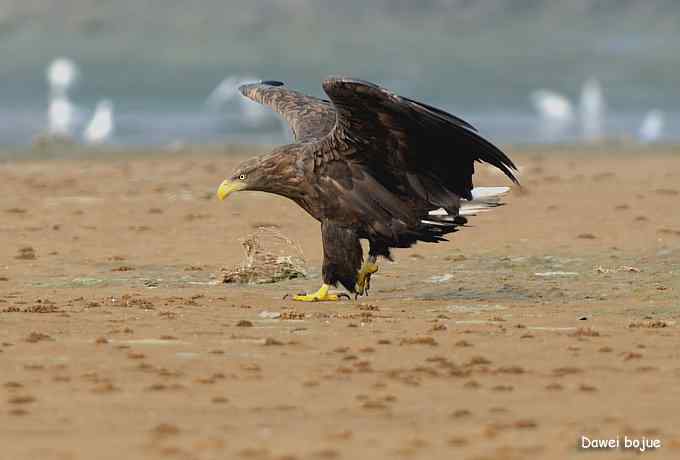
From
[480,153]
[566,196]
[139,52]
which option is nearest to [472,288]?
[480,153]

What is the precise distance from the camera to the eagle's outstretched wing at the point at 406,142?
476 inches

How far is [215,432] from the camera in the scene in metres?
7.75

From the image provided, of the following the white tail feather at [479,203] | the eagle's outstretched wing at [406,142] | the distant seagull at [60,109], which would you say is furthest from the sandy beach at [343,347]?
the distant seagull at [60,109]

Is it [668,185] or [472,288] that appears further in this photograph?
[668,185]

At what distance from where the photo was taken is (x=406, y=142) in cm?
1262

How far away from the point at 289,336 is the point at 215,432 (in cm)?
291

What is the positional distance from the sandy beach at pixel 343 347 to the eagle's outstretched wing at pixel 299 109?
117 cm

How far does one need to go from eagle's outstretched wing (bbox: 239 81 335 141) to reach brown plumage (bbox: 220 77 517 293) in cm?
70

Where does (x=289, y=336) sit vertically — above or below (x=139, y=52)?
below

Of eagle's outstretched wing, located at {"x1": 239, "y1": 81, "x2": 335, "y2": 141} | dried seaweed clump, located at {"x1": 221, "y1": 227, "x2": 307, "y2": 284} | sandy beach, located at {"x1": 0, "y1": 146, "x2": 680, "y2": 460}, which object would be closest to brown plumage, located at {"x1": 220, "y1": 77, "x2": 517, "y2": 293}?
sandy beach, located at {"x1": 0, "y1": 146, "x2": 680, "y2": 460}

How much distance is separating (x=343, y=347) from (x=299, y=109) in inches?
190

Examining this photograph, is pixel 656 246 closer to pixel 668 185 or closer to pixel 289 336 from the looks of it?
pixel 289 336

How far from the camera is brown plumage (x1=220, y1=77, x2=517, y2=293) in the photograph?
12.7 meters

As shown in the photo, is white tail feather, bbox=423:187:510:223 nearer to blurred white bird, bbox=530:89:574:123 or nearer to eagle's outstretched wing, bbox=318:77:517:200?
eagle's outstretched wing, bbox=318:77:517:200
